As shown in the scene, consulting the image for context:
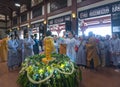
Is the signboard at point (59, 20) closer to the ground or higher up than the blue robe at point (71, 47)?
higher up

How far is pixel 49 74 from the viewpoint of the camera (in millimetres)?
2666

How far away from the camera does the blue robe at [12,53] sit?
5.98 m

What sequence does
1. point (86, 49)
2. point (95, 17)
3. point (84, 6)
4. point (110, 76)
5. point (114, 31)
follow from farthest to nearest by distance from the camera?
point (84, 6) → point (95, 17) → point (114, 31) → point (86, 49) → point (110, 76)

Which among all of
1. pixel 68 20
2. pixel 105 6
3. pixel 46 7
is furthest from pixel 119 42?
pixel 46 7

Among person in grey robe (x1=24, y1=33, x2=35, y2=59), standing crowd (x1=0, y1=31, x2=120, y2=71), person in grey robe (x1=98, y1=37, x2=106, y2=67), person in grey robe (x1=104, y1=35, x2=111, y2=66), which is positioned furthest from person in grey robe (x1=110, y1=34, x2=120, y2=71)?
person in grey robe (x1=24, y1=33, x2=35, y2=59)

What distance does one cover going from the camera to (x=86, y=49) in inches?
226

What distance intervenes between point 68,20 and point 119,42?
548cm

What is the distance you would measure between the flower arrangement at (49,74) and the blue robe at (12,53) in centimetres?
322

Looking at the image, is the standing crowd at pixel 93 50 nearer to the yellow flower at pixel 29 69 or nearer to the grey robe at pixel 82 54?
the grey robe at pixel 82 54

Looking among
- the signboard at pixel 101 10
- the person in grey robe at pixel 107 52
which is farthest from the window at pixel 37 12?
the person in grey robe at pixel 107 52

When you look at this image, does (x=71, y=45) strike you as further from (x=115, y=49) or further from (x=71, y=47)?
(x=115, y=49)

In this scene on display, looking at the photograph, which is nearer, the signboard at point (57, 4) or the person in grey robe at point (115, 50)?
the person in grey robe at point (115, 50)

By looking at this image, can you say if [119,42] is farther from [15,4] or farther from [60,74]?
[15,4]

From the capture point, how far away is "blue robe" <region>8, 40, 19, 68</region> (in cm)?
598
